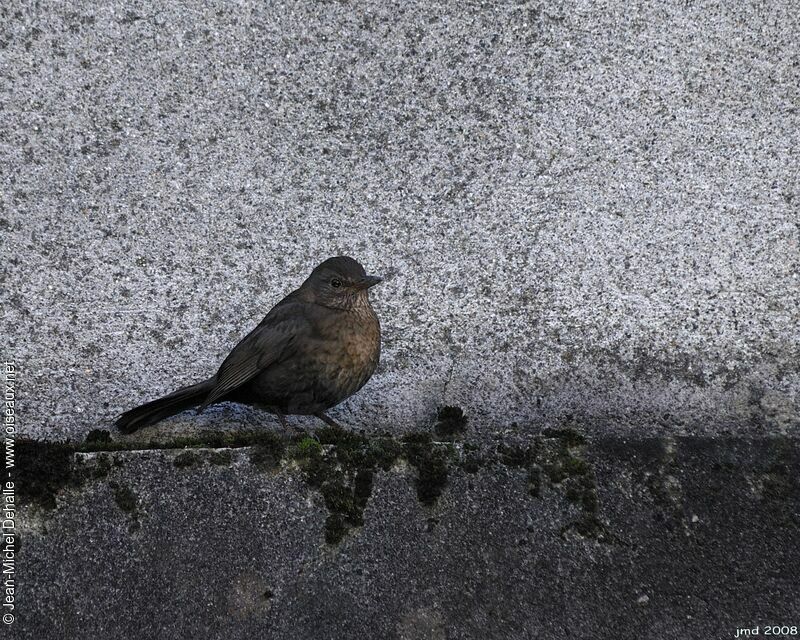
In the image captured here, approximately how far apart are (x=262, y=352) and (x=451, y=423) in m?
0.81

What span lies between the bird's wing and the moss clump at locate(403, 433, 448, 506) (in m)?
0.64

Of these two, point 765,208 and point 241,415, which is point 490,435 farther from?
point 765,208

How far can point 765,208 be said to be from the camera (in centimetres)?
348

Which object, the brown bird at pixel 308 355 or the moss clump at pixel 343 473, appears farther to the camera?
the brown bird at pixel 308 355

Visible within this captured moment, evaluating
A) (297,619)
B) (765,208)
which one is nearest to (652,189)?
(765,208)

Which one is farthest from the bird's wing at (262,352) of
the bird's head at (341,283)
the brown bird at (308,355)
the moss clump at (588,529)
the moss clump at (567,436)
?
the moss clump at (588,529)

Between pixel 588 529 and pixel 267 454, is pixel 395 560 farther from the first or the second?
pixel 588 529

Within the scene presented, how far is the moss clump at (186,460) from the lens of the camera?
276 centimetres

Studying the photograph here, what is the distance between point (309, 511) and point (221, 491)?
0.29 metres

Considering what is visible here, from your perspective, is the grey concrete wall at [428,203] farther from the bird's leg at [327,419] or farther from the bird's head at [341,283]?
the bird's head at [341,283]

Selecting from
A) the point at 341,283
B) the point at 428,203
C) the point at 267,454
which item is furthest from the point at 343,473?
the point at 428,203

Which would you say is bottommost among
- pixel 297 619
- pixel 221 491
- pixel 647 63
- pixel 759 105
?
pixel 297 619

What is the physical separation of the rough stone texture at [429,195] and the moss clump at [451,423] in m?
0.06

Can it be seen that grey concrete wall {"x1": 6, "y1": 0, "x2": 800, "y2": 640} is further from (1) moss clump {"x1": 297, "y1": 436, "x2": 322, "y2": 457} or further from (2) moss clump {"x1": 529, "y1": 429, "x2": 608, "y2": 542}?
(1) moss clump {"x1": 297, "y1": 436, "x2": 322, "y2": 457}
